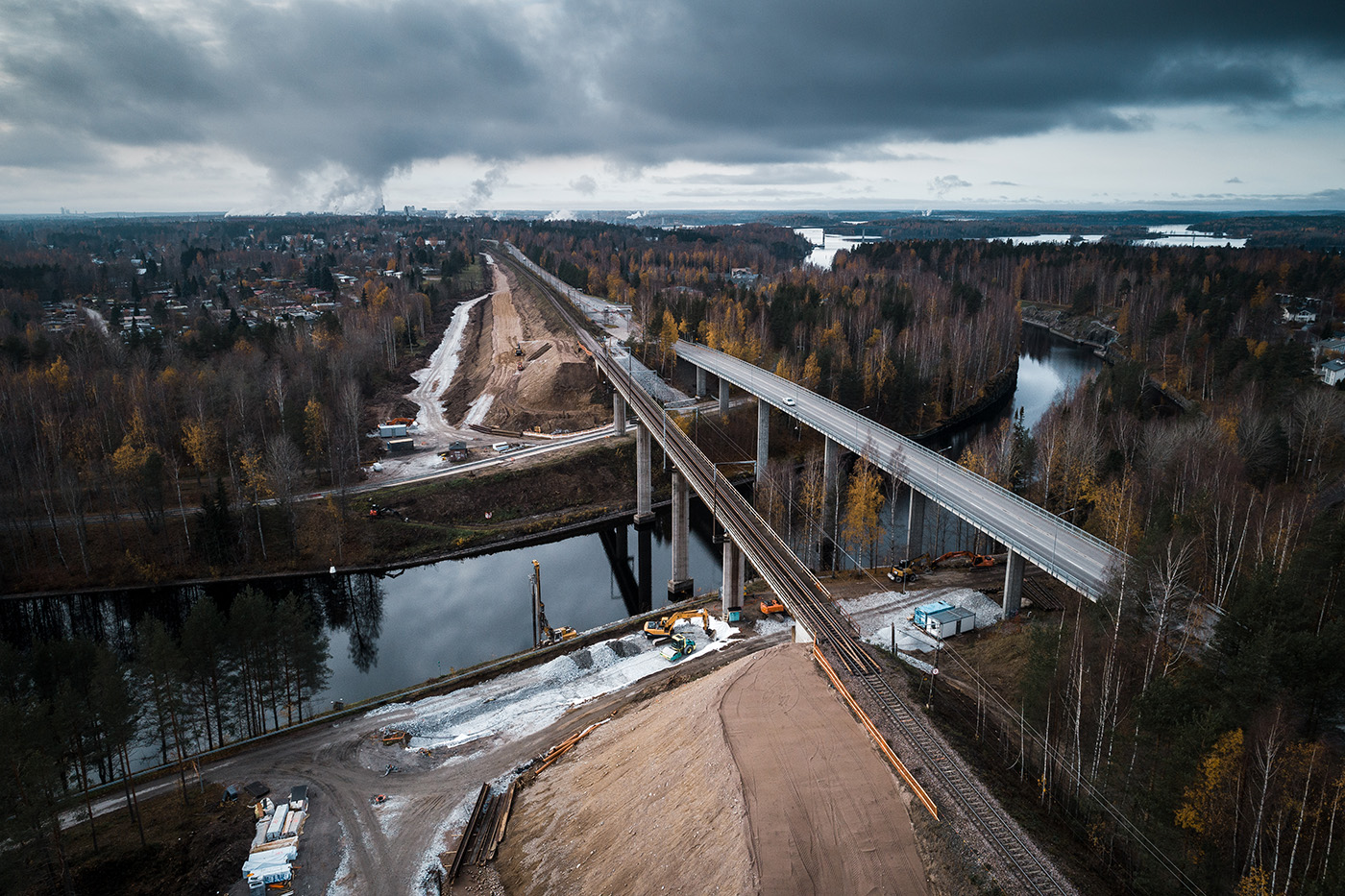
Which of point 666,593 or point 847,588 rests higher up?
point 847,588

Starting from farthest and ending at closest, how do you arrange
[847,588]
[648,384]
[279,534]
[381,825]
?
1. [648,384]
2. [279,534]
3. [847,588]
4. [381,825]

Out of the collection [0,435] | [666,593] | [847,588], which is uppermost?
[0,435]

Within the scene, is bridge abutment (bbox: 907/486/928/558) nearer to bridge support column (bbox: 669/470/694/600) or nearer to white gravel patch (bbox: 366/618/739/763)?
bridge support column (bbox: 669/470/694/600)

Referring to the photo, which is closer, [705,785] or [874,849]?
[874,849]

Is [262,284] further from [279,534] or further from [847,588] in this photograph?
[847,588]

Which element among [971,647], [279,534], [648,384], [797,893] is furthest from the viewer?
[648,384]

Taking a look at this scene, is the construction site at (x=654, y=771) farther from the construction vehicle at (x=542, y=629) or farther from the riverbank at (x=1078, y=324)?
the riverbank at (x=1078, y=324)

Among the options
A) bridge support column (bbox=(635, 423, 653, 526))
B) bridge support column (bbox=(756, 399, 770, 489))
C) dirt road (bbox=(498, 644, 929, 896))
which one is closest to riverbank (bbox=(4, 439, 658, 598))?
bridge support column (bbox=(635, 423, 653, 526))

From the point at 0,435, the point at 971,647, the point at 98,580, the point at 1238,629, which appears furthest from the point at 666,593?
the point at 0,435
